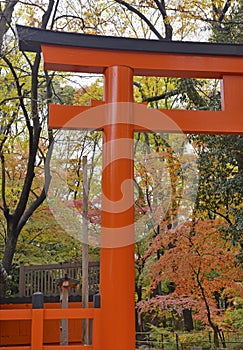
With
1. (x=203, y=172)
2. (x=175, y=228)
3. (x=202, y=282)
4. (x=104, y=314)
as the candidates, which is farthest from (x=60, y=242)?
(x=104, y=314)

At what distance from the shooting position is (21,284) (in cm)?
683

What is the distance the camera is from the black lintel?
4.10 meters

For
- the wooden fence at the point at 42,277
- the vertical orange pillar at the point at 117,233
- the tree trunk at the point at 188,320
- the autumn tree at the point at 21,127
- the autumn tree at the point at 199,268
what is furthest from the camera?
the tree trunk at the point at 188,320

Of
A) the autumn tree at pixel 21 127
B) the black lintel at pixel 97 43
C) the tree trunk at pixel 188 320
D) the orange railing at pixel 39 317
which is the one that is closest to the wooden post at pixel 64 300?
the orange railing at pixel 39 317

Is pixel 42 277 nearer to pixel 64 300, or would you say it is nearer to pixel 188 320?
pixel 64 300

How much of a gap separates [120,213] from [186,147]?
6.85 meters

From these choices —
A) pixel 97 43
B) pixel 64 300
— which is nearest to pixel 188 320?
pixel 64 300

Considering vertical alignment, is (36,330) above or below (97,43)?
below

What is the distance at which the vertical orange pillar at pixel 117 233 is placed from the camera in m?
3.70

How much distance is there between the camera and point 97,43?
415 centimetres

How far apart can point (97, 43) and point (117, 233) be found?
6.02 feet

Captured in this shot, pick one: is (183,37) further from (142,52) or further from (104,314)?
(104,314)

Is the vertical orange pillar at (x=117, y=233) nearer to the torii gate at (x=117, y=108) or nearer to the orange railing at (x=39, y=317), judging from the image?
the torii gate at (x=117, y=108)

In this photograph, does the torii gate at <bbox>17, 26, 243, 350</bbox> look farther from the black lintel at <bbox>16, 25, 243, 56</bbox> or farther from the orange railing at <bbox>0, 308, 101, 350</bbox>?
the orange railing at <bbox>0, 308, 101, 350</bbox>
